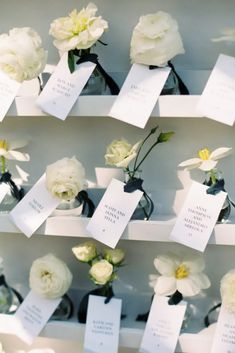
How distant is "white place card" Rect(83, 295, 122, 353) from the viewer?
151 cm

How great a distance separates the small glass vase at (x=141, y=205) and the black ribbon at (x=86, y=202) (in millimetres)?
131

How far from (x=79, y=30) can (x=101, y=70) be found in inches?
5.6

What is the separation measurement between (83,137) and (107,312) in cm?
53

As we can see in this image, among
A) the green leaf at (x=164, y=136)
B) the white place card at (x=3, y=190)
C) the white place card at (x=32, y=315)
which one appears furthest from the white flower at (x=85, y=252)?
the green leaf at (x=164, y=136)

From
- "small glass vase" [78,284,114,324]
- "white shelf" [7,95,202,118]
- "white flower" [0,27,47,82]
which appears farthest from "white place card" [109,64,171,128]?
"small glass vase" [78,284,114,324]

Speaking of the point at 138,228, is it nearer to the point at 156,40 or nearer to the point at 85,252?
the point at 85,252

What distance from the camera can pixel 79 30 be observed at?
1.41 meters

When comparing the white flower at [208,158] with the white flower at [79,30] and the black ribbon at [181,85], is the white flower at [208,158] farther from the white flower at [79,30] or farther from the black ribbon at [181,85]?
the white flower at [79,30]

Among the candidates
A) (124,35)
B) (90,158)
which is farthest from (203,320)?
(124,35)

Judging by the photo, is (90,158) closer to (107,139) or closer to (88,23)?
(107,139)

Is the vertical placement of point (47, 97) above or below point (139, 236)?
above

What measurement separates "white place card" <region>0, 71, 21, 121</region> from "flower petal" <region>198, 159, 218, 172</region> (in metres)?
0.55

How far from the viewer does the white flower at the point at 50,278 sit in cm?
152

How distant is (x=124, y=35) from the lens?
1564 mm
